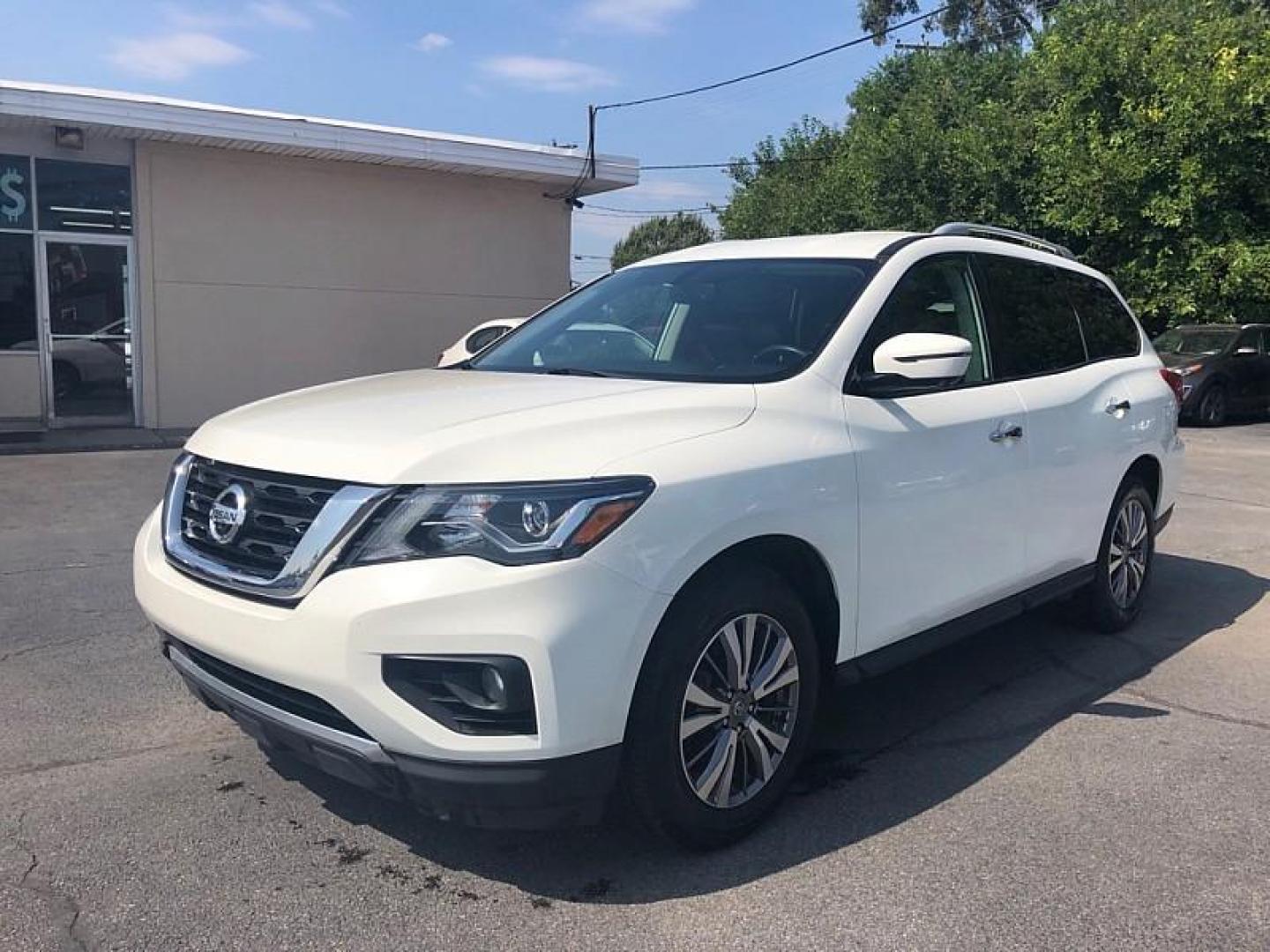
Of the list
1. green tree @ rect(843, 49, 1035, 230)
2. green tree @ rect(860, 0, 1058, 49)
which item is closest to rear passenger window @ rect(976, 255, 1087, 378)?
green tree @ rect(843, 49, 1035, 230)

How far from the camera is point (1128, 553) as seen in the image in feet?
18.3

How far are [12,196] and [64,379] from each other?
89.5 inches

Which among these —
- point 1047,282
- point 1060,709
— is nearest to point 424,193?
point 1047,282

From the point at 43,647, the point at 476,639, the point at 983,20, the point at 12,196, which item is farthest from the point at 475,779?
the point at 983,20

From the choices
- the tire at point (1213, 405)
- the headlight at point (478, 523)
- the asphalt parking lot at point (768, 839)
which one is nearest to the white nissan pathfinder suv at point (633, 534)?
the headlight at point (478, 523)

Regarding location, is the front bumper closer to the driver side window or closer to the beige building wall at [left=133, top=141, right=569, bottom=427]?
the driver side window

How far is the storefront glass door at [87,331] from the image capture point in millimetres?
13906

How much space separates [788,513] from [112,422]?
13.5 m

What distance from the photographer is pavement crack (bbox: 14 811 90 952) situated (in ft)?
9.36

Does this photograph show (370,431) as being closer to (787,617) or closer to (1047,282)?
(787,617)

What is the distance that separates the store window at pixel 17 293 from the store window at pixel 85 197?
39 cm

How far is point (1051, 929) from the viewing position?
2957 millimetres

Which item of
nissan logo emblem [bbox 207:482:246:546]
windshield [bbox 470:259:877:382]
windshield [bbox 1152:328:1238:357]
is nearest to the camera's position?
nissan logo emblem [bbox 207:482:246:546]

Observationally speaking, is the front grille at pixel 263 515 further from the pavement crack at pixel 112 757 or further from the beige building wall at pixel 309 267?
the beige building wall at pixel 309 267
